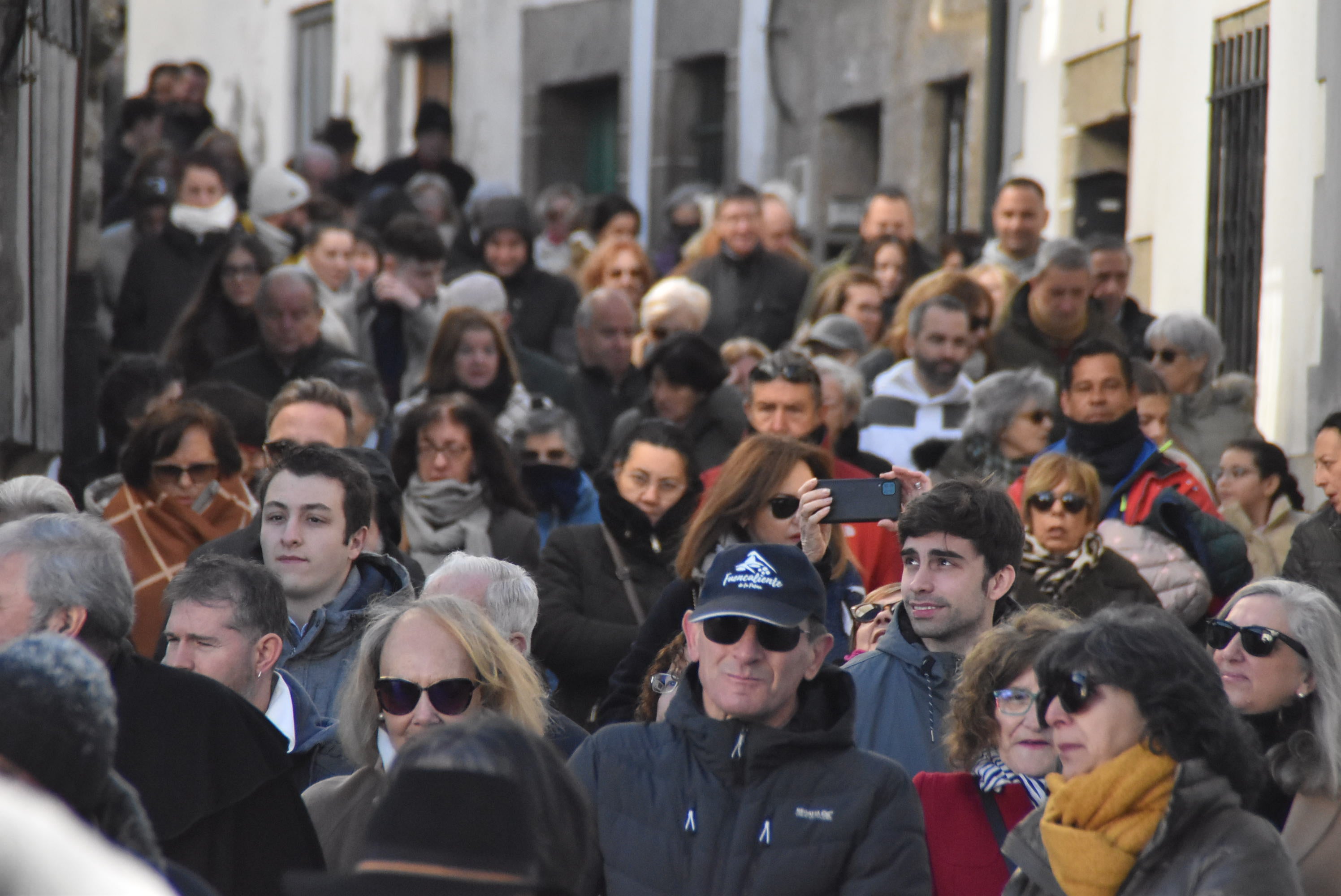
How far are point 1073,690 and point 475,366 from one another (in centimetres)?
566

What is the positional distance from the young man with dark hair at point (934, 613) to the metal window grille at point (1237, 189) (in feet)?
18.5

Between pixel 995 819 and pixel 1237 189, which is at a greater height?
pixel 1237 189

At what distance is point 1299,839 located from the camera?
4.96 m

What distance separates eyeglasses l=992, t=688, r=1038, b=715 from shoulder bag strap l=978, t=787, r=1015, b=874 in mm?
190

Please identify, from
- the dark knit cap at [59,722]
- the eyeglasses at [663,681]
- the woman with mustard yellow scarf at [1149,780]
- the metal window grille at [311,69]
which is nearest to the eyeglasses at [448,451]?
the eyeglasses at [663,681]

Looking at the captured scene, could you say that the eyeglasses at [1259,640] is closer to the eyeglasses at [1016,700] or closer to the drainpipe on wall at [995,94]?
the eyeglasses at [1016,700]

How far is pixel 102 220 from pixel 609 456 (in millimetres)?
6479

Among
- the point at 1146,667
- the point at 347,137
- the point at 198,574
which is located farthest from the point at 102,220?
the point at 1146,667

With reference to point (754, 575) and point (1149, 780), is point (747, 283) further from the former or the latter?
point (1149, 780)

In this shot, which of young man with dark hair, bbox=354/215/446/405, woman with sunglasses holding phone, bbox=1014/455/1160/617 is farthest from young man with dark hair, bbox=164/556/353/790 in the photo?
young man with dark hair, bbox=354/215/446/405

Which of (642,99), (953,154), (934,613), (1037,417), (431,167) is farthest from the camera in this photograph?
(642,99)

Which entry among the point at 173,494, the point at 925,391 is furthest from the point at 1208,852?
the point at 925,391

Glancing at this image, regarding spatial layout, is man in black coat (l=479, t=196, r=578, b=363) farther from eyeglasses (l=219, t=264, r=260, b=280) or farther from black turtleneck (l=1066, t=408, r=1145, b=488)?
black turtleneck (l=1066, t=408, r=1145, b=488)

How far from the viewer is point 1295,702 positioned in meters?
5.08
